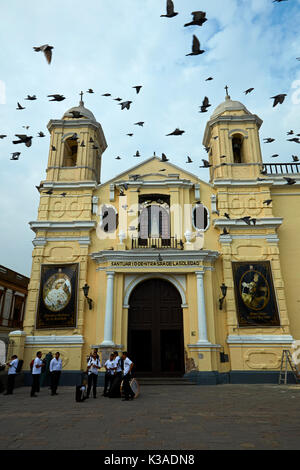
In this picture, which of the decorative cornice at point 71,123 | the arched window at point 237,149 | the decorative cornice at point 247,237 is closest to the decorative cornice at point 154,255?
the decorative cornice at point 247,237

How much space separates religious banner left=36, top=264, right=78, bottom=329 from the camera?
14.0m

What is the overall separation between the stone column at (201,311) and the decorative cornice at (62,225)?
5.50 metres

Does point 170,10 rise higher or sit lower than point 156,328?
higher

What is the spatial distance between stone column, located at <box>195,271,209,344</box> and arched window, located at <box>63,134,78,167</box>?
9.60 m

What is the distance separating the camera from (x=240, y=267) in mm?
14633

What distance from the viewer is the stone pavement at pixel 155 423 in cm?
466

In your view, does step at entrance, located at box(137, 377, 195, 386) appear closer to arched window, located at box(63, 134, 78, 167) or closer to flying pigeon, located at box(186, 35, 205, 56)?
flying pigeon, located at box(186, 35, 205, 56)

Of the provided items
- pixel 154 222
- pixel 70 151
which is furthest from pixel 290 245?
pixel 70 151

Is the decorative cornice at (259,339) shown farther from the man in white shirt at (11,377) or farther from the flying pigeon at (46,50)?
the flying pigeon at (46,50)

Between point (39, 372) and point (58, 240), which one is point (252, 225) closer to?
point (58, 240)

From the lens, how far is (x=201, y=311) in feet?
44.8

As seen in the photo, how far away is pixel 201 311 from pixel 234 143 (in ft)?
33.0

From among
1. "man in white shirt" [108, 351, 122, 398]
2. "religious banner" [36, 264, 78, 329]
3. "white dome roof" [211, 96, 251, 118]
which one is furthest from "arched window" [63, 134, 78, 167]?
"man in white shirt" [108, 351, 122, 398]

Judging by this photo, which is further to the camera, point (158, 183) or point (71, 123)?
point (71, 123)
